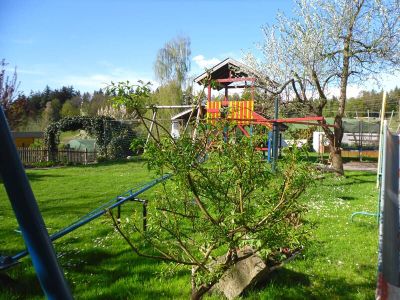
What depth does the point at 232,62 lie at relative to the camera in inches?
750

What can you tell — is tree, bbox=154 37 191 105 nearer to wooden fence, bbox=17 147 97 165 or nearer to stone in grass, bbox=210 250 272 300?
wooden fence, bbox=17 147 97 165

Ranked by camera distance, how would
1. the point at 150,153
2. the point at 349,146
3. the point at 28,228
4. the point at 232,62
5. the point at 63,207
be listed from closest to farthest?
1. the point at 28,228
2. the point at 150,153
3. the point at 63,207
4. the point at 232,62
5. the point at 349,146

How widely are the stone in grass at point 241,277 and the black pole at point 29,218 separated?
269 cm

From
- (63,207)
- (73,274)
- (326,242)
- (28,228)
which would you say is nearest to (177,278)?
(73,274)

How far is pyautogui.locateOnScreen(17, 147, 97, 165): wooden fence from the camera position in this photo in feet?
70.5

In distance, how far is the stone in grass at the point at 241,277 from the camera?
12.1ft

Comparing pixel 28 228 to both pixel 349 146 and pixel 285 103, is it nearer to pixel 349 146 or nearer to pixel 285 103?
pixel 285 103

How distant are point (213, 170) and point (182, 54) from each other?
3933 cm

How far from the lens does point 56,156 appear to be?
22.3 metres

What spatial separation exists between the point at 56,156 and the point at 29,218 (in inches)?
894

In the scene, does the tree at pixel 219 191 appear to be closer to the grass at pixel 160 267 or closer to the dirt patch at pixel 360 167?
the grass at pixel 160 267

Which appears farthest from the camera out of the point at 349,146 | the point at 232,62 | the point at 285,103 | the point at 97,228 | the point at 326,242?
the point at 349,146

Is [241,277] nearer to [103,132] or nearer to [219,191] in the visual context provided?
[219,191]

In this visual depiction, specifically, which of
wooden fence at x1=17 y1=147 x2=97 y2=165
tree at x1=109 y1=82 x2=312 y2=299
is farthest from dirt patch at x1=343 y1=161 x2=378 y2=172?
tree at x1=109 y1=82 x2=312 y2=299
